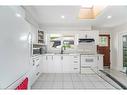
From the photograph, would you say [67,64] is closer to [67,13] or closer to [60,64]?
[60,64]

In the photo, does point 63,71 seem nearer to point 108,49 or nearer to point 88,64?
point 88,64

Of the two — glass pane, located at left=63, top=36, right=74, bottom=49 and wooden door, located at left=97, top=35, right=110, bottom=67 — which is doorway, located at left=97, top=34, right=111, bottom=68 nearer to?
wooden door, located at left=97, top=35, right=110, bottom=67

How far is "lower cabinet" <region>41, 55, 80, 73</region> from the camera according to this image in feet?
19.1

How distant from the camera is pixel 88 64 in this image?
19.2 ft

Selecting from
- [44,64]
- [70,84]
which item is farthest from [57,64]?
[70,84]

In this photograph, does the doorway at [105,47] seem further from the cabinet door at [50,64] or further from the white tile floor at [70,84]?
the white tile floor at [70,84]

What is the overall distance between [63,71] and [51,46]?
1575mm

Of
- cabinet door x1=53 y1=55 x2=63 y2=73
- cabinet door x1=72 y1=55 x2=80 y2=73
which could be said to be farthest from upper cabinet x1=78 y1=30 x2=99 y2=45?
cabinet door x1=53 y1=55 x2=63 y2=73

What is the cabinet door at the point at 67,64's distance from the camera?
584 centimetres

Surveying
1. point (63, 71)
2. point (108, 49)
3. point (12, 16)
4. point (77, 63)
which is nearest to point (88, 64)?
point (77, 63)

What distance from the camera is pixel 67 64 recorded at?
5.86 m

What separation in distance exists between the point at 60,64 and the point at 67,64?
1.03ft
